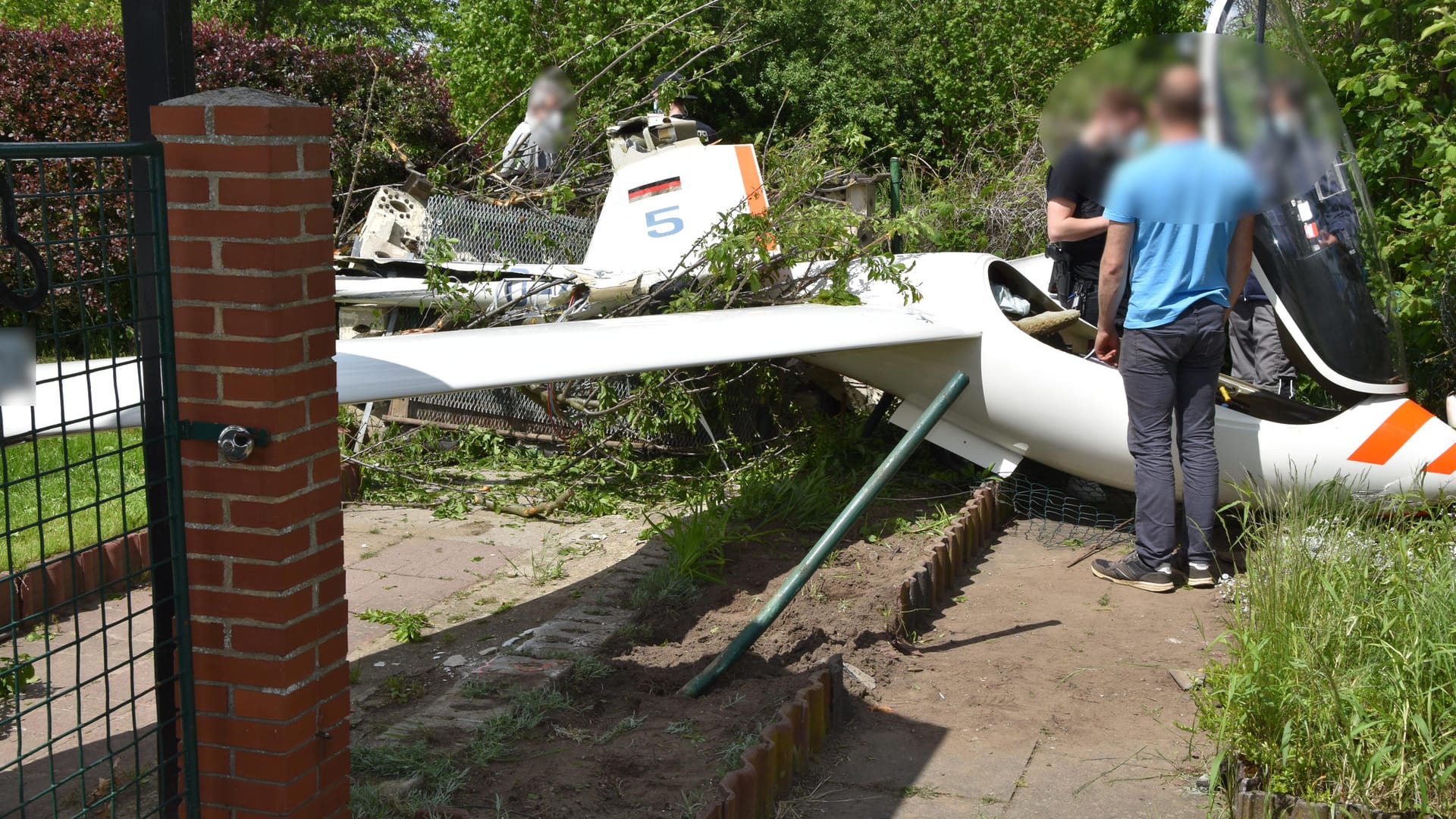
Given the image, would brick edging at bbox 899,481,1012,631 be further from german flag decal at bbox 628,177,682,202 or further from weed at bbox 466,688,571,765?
german flag decal at bbox 628,177,682,202

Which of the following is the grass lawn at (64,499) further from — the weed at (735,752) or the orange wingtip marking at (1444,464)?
the orange wingtip marking at (1444,464)

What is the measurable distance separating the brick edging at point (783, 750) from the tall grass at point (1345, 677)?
1.12m

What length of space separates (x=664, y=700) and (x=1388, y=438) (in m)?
3.41

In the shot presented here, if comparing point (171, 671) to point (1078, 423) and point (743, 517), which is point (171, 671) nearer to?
point (743, 517)

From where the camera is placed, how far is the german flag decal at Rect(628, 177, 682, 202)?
294 inches

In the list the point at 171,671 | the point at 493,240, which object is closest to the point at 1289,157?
the point at 171,671

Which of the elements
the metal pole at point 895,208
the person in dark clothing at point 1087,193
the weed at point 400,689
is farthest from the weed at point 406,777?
the metal pole at point 895,208

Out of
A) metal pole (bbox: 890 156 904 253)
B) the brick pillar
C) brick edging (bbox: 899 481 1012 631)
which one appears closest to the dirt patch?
brick edging (bbox: 899 481 1012 631)

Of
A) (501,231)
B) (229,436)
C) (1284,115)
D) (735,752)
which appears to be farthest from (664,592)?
(501,231)

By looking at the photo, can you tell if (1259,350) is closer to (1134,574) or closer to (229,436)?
(1134,574)

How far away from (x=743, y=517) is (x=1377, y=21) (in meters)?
4.36

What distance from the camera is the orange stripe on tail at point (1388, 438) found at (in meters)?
5.29

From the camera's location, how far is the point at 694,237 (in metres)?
7.33

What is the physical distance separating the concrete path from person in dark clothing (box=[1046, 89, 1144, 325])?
1586mm
